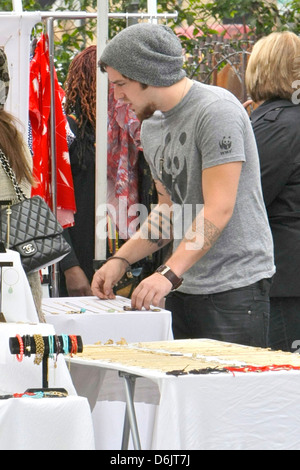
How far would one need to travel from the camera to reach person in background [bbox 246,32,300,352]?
3.36 metres

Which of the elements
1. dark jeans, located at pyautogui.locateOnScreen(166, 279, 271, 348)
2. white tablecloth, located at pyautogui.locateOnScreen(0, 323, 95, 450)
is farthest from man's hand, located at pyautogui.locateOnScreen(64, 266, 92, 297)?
white tablecloth, located at pyautogui.locateOnScreen(0, 323, 95, 450)

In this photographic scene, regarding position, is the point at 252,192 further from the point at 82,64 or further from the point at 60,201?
the point at 82,64

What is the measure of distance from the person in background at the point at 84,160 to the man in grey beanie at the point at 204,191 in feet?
4.71

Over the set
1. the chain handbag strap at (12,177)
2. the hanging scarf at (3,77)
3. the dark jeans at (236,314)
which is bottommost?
the dark jeans at (236,314)

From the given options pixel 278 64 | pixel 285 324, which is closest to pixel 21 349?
pixel 285 324

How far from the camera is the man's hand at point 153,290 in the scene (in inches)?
108

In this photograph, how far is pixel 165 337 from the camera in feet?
10.3

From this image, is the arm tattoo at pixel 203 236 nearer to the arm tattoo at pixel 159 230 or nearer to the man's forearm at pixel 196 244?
the man's forearm at pixel 196 244

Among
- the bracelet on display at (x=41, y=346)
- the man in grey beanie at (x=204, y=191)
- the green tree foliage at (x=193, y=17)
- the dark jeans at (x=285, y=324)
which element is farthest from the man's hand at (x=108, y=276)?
the green tree foliage at (x=193, y=17)

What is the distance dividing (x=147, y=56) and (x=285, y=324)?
1.06m

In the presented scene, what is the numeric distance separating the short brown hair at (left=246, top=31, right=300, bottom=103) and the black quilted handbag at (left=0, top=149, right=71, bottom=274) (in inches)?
43.1

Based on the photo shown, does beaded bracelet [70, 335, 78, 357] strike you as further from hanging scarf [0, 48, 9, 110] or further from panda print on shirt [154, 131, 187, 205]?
hanging scarf [0, 48, 9, 110]

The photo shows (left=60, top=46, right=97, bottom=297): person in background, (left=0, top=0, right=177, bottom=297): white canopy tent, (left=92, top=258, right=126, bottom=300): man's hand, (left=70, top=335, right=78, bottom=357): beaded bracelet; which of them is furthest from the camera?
(left=60, top=46, right=97, bottom=297): person in background

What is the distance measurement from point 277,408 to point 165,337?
37.1 inches
